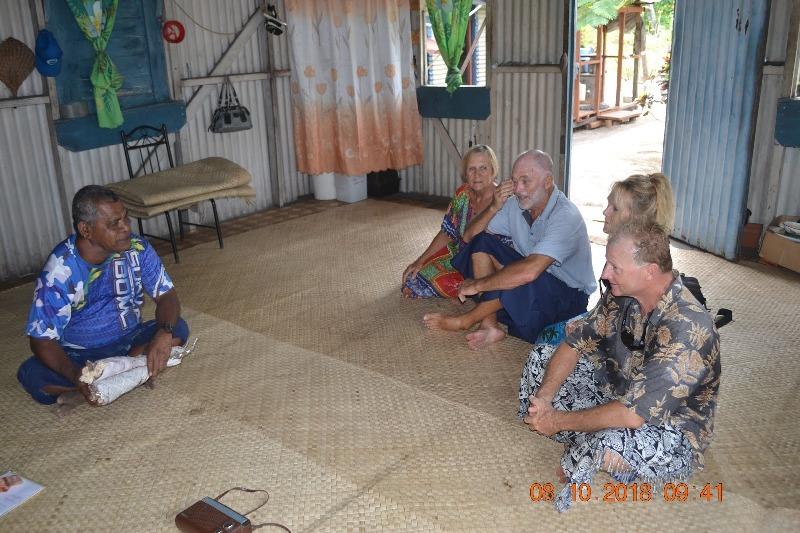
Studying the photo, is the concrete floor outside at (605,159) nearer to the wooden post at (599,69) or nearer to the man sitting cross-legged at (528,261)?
the wooden post at (599,69)

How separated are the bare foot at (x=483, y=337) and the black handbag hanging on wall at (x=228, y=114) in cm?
361

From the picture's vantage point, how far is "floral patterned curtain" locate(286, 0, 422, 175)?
623cm

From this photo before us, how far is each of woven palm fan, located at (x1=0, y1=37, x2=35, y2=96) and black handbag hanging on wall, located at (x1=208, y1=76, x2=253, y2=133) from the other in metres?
1.61

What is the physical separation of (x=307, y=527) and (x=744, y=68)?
155 inches

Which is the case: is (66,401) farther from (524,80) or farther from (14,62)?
(524,80)

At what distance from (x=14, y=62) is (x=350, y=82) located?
2.75 metres

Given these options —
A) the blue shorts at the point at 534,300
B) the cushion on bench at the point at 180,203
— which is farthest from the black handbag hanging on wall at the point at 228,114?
the blue shorts at the point at 534,300

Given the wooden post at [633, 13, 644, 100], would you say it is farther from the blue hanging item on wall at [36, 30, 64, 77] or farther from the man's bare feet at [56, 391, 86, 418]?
the man's bare feet at [56, 391, 86, 418]

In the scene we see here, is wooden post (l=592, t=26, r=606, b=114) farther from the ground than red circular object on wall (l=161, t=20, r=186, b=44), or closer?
closer

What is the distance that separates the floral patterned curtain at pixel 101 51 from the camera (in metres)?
4.91

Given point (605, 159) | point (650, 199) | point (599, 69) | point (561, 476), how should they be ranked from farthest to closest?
1. point (599, 69)
2. point (605, 159)
3. point (650, 199)
4. point (561, 476)

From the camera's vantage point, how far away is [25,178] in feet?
16.2

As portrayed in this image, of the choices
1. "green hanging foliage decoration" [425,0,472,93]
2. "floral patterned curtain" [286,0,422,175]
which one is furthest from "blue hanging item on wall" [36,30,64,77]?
"green hanging foliage decoration" [425,0,472,93]

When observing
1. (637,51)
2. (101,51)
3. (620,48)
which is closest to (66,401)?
(101,51)
